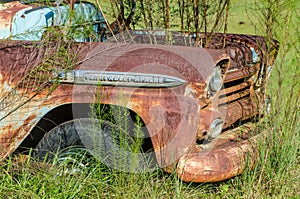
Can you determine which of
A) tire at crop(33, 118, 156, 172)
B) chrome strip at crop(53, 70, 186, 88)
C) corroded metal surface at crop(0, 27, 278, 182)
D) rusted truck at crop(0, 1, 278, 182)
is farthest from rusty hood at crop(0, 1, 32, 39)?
tire at crop(33, 118, 156, 172)

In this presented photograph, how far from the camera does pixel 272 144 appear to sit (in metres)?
3.05

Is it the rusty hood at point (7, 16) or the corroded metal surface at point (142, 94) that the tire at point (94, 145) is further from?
the rusty hood at point (7, 16)

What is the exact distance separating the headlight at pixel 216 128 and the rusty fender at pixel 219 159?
0.19ft

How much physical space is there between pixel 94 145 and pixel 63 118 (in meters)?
0.38

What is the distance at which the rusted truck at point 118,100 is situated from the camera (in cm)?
269

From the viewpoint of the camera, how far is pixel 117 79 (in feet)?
8.98

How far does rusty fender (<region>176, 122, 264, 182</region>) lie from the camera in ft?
8.91

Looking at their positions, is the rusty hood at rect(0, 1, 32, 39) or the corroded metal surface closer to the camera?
the corroded metal surface

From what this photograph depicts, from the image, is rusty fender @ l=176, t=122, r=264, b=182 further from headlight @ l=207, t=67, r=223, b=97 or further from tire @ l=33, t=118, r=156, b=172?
headlight @ l=207, t=67, r=223, b=97

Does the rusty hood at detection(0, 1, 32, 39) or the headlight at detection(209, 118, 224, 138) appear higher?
the rusty hood at detection(0, 1, 32, 39)

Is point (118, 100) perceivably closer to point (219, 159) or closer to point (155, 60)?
point (155, 60)

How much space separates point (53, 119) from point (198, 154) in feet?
2.93

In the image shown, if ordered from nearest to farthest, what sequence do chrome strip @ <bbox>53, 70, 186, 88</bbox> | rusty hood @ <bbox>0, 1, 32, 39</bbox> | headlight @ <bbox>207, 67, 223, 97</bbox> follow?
chrome strip @ <bbox>53, 70, 186, 88</bbox> → headlight @ <bbox>207, 67, 223, 97</bbox> → rusty hood @ <bbox>0, 1, 32, 39</bbox>

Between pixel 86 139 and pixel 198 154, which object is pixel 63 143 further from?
pixel 198 154
